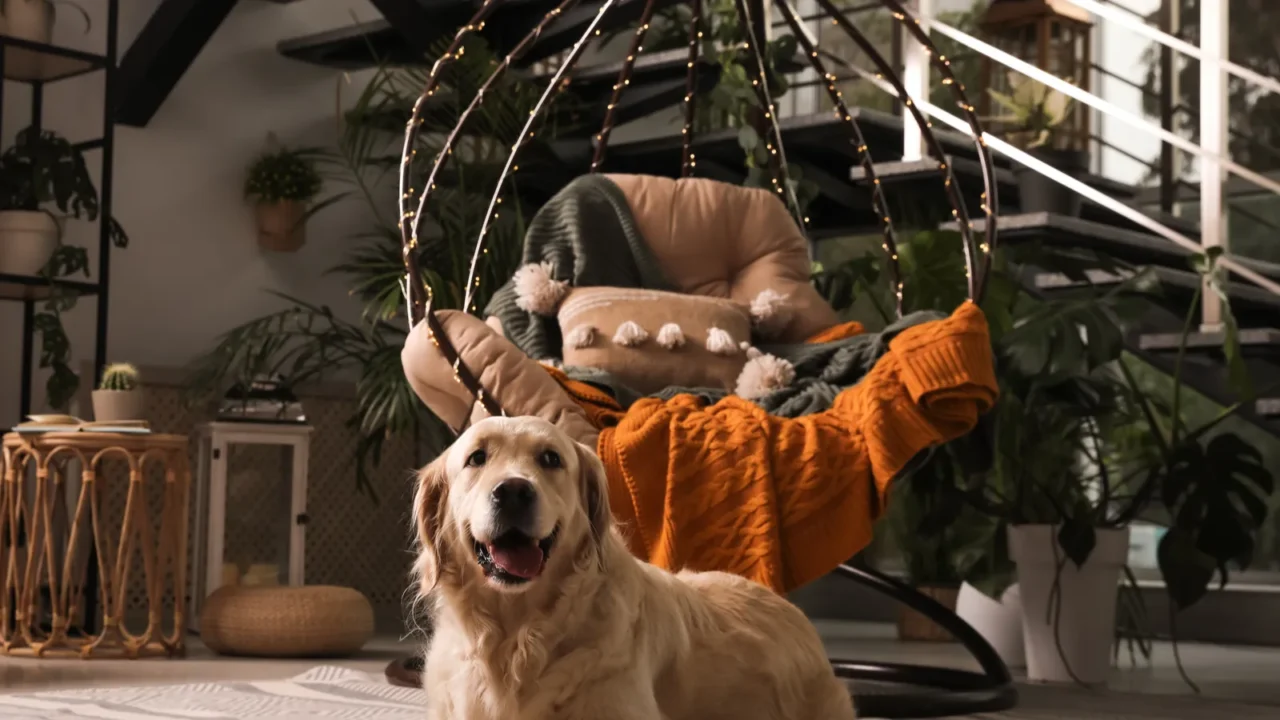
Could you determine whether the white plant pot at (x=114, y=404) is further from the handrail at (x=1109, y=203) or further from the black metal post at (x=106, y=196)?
the handrail at (x=1109, y=203)

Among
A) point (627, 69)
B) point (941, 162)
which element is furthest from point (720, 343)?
point (627, 69)

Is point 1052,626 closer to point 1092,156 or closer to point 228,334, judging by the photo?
point 1092,156

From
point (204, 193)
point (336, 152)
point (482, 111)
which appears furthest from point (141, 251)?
point (482, 111)

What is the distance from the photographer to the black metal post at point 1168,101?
5.00m

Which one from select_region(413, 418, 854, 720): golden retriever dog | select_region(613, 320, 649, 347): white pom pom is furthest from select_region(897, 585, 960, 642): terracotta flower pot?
select_region(413, 418, 854, 720): golden retriever dog

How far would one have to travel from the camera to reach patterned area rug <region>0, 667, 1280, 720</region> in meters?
2.67

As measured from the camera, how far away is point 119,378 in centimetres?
418

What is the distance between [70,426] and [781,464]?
204 cm

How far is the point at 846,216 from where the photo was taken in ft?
17.9

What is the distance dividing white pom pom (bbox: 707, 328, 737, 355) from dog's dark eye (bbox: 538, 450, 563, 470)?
1.72 m

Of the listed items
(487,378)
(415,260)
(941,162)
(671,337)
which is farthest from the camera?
(671,337)

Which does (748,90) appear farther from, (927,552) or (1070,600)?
(1070,600)

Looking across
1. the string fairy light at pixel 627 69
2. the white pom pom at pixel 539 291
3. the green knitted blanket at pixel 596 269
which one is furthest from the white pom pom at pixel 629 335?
the string fairy light at pixel 627 69

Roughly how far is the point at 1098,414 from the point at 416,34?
2523 millimetres
